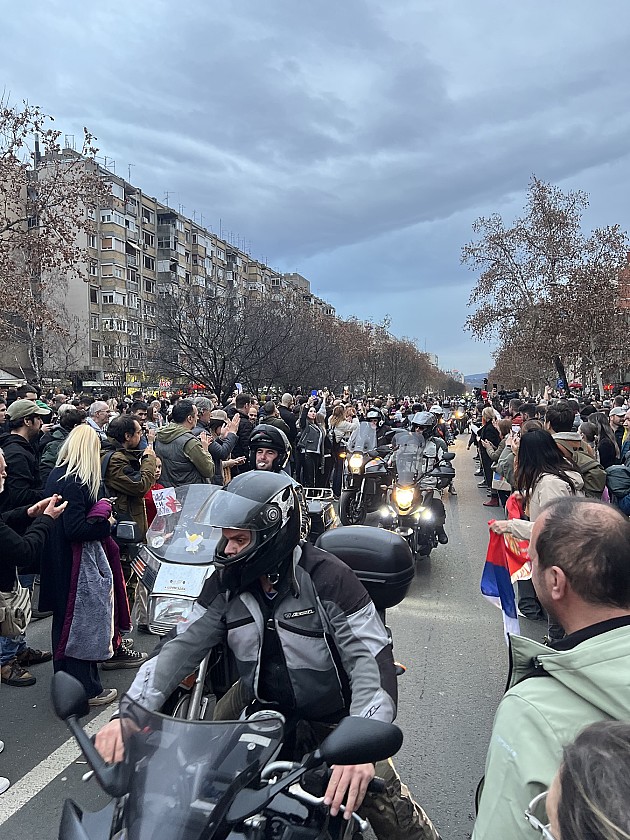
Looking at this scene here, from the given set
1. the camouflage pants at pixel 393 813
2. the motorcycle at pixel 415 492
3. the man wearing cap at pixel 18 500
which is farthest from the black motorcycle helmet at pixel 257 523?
the motorcycle at pixel 415 492

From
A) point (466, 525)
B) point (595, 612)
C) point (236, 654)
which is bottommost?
point (466, 525)

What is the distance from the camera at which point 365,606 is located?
7.45 feet

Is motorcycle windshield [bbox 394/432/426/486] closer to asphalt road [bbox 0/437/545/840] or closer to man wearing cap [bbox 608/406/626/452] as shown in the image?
asphalt road [bbox 0/437/545/840]

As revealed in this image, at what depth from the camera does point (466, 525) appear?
412 inches

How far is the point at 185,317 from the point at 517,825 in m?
27.1

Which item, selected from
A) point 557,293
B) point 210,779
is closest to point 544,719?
point 210,779

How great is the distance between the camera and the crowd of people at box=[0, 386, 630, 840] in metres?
1.26

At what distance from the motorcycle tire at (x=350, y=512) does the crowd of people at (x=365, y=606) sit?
1696 mm

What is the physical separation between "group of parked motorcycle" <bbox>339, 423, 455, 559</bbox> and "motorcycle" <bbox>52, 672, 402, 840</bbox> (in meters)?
5.89

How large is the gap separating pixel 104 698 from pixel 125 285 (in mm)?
55511

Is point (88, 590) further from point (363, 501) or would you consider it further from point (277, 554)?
point (363, 501)

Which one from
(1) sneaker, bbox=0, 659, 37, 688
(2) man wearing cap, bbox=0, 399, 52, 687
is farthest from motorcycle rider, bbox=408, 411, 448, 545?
(1) sneaker, bbox=0, 659, 37, 688

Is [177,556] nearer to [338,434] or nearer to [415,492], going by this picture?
[415,492]

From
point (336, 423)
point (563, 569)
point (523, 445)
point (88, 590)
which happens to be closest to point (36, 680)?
point (88, 590)
